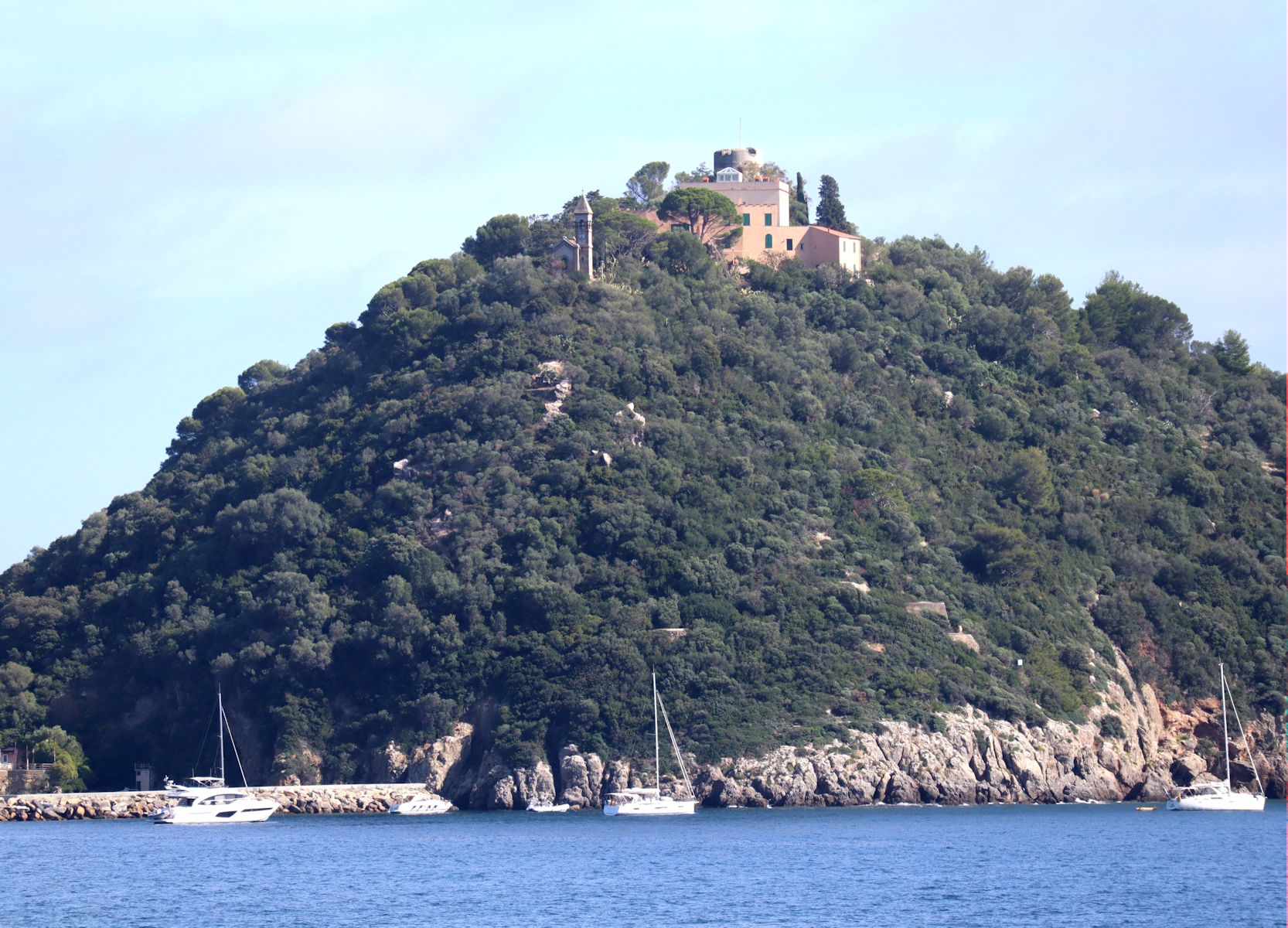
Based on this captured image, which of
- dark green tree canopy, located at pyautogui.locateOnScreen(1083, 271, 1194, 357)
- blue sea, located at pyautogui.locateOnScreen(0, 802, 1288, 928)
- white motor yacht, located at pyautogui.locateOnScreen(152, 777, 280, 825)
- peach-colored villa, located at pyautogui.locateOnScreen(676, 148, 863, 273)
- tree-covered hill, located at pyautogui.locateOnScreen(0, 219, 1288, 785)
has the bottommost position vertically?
blue sea, located at pyautogui.locateOnScreen(0, 802, 1288, 928)

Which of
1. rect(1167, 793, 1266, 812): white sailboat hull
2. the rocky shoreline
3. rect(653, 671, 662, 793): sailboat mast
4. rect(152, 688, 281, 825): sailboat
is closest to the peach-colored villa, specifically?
the rocky shoreline

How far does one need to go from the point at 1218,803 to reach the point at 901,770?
14.7 meters

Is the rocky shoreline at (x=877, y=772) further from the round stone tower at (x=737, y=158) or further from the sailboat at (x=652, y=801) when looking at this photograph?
the round stone tower at (x=737, y=158)

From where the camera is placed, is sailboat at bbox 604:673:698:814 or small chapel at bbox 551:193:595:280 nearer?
sailboat at bbox 604:673:698:814

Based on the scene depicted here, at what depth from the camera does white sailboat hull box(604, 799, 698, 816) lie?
7494 centimetres

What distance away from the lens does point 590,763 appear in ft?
258

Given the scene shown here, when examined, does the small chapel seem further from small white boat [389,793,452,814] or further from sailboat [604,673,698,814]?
small white boat [389,793,452,814]

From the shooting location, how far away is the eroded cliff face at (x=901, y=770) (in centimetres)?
7769

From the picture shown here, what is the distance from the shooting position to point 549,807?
7838cm

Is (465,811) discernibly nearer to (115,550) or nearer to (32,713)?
(32,713)

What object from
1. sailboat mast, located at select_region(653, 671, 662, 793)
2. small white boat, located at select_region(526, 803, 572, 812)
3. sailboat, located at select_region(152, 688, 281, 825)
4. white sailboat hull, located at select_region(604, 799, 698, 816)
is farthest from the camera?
sailboat, located at select_region(152, 688, 281, 825)

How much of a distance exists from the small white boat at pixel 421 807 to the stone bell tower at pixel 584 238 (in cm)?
3903

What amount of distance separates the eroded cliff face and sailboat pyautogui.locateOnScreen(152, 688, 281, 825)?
20.8 feet

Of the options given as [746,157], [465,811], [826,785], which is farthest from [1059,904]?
[746,157]
